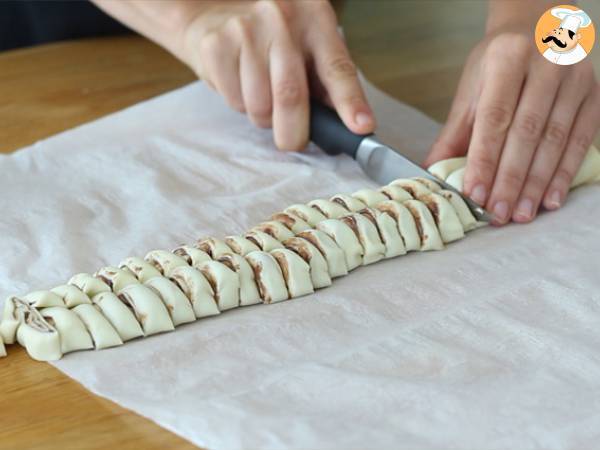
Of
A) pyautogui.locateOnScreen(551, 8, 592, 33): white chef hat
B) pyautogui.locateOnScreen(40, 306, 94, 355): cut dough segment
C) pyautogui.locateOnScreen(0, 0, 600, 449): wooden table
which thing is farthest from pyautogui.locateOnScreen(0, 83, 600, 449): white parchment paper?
pyautogui.locateOnScreen(551, 8, 592, 33): white chef hat

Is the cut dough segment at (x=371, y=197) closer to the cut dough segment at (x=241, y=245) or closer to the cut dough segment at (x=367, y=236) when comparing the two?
the cut dough segment at (x=367, y=236)

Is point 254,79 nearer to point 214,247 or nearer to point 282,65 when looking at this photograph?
point 282,65

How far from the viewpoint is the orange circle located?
1242 millimetres

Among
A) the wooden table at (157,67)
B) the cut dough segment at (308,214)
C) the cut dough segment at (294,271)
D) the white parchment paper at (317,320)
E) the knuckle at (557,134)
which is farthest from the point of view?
the wooden table at (157,67)

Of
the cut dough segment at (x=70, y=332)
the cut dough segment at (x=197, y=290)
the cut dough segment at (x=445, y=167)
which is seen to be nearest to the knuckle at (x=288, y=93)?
the cut dough segment at (x=445, y=167)

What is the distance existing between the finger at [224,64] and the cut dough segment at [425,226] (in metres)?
0.42

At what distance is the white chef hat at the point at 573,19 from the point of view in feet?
4.03

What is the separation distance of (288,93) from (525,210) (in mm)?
393

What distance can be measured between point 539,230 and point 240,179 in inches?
17.1

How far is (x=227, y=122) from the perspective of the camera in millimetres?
1608

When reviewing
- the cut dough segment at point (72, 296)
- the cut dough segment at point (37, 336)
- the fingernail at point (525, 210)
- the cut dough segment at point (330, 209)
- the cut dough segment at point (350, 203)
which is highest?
the fingernail at point (525, 210)

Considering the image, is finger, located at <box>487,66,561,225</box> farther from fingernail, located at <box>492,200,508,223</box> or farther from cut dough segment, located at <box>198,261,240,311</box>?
cut dough segment, located at <box>198,261,240,311</box>

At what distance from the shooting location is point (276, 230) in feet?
3.87

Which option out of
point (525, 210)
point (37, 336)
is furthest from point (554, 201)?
point (37, 336)
